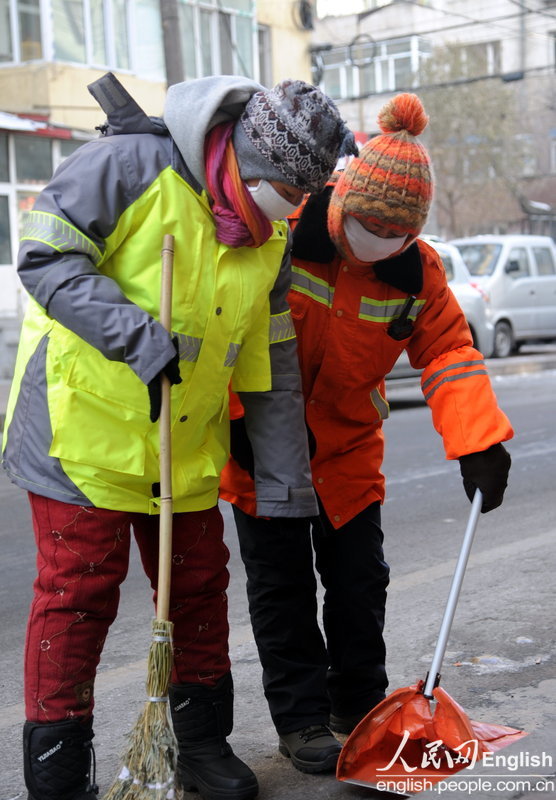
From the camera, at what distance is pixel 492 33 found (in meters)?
38.7

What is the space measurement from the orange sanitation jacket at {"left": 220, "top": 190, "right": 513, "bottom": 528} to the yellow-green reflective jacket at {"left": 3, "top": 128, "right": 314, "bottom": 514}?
321 millimetres

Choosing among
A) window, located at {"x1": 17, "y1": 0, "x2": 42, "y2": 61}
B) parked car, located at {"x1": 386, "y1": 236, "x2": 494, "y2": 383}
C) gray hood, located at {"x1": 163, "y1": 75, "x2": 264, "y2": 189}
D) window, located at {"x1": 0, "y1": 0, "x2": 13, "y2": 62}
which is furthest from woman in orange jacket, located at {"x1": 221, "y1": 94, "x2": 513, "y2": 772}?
window, located at {"x1": 0, "y1": 0, "x2": 13, "y2": 62}

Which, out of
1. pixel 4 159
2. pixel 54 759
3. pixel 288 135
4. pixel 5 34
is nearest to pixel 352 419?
pixel 288 135

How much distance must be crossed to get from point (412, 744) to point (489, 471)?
0.71 m

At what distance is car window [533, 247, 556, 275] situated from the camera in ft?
59.4

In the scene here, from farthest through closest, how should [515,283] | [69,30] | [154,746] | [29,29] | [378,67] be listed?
[378,67] < [69,30] < [29,29] < [515,283] < [154,746]

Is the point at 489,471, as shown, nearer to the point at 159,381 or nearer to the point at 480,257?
the point at 159,381

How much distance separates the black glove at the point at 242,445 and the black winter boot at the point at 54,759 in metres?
0.83

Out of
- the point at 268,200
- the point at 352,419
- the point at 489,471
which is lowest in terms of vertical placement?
the point at 489,471

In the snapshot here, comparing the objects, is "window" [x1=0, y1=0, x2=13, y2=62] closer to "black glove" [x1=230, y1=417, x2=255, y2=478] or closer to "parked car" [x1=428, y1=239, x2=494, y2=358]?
"parked car" [x1=428, y1=239, x2=494, y2=358]

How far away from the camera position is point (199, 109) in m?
2.55

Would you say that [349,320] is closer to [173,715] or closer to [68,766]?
[173,715]

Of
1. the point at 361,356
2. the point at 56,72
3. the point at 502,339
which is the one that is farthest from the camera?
the point at 56,72

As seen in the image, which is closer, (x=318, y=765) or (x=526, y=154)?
(x=318, y=765)
